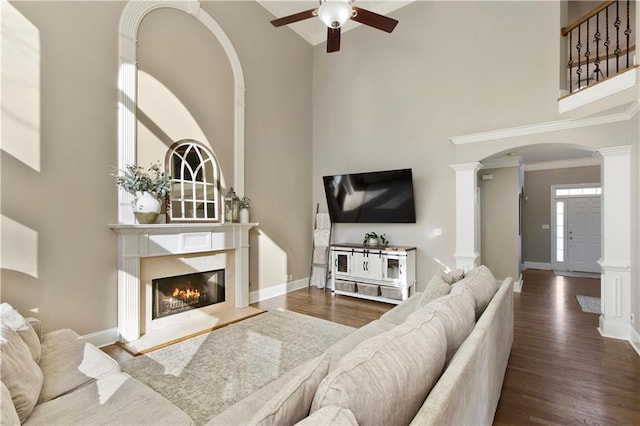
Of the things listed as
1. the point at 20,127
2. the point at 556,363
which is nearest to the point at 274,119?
the point at 20,127

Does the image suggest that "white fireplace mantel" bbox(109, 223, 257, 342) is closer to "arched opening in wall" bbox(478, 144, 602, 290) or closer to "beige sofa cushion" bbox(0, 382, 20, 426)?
"beige sofa cushion" bbox(0, 382, 20, 426)

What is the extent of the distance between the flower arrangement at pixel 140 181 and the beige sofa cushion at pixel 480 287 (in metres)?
3.09

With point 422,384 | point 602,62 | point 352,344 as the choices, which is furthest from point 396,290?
point 602,62

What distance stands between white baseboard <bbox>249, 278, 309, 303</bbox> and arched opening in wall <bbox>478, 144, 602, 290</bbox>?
350cm

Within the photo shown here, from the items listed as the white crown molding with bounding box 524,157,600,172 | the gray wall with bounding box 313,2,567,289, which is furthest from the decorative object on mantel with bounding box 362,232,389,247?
the white crown molding with bounding box 524,157,600,172

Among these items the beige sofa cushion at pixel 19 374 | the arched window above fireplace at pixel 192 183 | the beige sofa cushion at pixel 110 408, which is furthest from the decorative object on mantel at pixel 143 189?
the beige sofa cushion at pixel 110 408

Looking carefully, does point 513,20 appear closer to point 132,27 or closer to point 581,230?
point 132,27

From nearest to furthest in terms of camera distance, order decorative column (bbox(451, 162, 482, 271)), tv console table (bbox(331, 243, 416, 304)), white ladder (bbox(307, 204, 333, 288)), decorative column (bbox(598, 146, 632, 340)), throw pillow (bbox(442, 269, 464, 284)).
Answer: throw pillow (bbox(442, 269, 464, 284)) < decorative column (bbox(598, 146, 632, 340)) < decorative column (bbox(451, 162, 482, 271)) < tv console table (bbox(331, 243, 416, 304)) < white ladder (bbox(307, 204, 333, 288))

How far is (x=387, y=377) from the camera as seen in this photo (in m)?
0.93

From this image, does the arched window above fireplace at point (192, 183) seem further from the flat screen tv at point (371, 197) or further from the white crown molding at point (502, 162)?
the white crown molding at point (502, 162)

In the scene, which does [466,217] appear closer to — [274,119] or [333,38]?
[333,38]

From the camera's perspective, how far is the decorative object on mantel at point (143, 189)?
3.24 meters

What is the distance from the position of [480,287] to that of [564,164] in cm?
805

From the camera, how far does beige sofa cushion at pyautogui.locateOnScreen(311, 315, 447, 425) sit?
2.72ft
